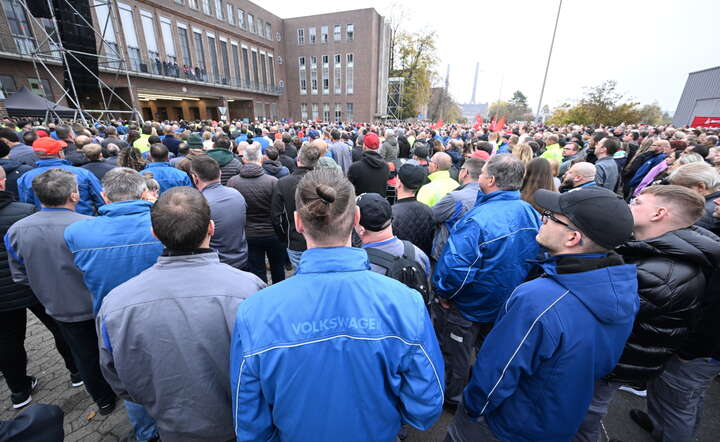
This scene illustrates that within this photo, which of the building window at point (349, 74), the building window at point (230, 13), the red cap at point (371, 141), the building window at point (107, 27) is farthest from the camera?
the building window at point (349, 74)

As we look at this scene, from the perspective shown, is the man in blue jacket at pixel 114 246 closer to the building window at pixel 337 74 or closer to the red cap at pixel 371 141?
the red cap at pixel 371 141

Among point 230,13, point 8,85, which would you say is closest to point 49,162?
point 8,85

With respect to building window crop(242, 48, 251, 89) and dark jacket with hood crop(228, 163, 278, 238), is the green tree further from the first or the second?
dark jacket with hood crop(228, 163, 278, 238)

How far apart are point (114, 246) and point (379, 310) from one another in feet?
6.80

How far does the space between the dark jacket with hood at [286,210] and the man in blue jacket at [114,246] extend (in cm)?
160

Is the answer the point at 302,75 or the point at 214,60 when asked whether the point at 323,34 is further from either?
the point at 214,60

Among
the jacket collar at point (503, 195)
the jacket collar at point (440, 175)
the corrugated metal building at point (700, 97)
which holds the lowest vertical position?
the jacket collar at point (440, 175)

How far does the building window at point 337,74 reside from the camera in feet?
133

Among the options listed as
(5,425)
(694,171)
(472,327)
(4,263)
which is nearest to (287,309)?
(5,425)

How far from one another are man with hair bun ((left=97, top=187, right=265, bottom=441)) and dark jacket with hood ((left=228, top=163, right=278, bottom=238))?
232 cm

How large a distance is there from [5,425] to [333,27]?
1897 inches

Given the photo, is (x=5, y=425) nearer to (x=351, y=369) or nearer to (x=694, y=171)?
(x=351, y=369)

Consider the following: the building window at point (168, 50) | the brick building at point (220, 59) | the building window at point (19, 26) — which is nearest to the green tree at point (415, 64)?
the brick building at point (220, 59)

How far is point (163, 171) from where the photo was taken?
4348 mm
